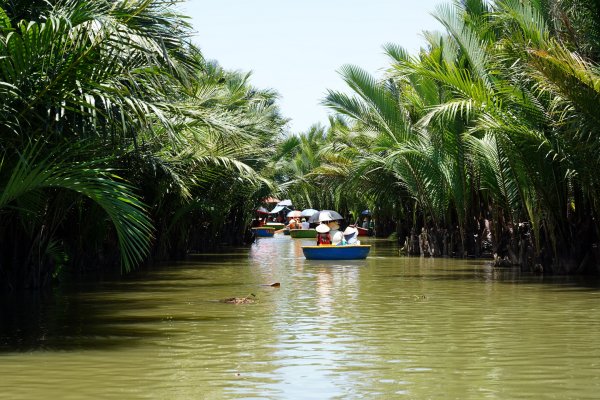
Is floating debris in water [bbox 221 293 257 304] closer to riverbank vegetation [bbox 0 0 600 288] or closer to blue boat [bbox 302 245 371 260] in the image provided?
riverbank vegetation [bbox 0 0 600 288]

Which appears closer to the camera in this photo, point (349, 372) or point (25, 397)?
point (25, 397)

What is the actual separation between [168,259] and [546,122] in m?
12.1

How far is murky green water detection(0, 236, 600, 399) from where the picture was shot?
7.25 m

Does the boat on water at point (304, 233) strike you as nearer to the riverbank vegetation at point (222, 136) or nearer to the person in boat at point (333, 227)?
the riverbank vegetation at point (222, 136)

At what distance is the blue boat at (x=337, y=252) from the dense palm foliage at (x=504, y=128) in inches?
101

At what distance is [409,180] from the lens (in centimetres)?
2692

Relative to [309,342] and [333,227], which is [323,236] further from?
[309,342]

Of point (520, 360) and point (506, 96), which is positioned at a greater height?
point (506, 96)

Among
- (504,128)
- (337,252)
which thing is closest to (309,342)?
(504,128)

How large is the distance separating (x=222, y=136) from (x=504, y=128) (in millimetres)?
5398

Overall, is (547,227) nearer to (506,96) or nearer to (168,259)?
(506,96)

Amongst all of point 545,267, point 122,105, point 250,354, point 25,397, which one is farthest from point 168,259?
point 25,397

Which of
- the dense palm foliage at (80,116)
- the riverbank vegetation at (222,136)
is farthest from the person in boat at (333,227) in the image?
the dense palm foliage at (80,116)

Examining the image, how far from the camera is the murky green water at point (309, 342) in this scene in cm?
725
